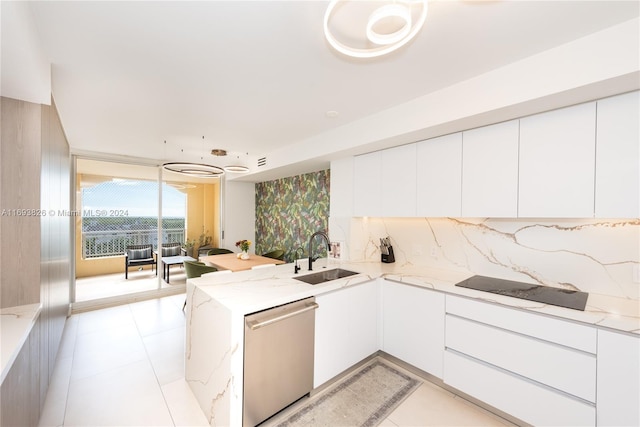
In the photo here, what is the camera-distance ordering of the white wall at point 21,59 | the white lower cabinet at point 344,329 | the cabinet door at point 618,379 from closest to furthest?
the white wall at point 21,59 → the cabinet door at point 618,379 → the white lower cabinet at point 344,329

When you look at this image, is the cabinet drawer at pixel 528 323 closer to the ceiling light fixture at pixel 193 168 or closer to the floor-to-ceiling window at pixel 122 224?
the ceiling light fixture at pixel 193 168

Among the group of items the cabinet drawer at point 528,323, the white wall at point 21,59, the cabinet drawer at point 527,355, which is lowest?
the cabinet drawer at point 527,355

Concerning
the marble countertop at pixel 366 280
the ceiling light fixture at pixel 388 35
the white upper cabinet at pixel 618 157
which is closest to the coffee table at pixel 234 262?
the marble countertop at pixel 366 280

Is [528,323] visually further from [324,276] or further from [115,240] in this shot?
[115,240]

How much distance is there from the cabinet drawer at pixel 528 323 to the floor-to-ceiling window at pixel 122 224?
4907 millimetres

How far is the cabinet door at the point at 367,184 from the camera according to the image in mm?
2838

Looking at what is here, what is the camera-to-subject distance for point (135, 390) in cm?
220

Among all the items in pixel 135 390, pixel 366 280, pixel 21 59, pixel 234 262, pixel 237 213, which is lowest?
pixel 135 390

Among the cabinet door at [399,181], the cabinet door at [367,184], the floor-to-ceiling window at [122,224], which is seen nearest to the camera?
the cabinet door at [399,181]

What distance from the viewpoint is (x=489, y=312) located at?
75.1 inches

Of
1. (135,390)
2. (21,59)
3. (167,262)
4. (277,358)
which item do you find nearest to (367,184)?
(277,358)

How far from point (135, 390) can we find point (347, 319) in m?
1.94

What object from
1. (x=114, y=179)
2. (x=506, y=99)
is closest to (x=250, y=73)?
(x=506, y=99)

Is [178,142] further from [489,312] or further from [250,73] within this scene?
[489,312]
